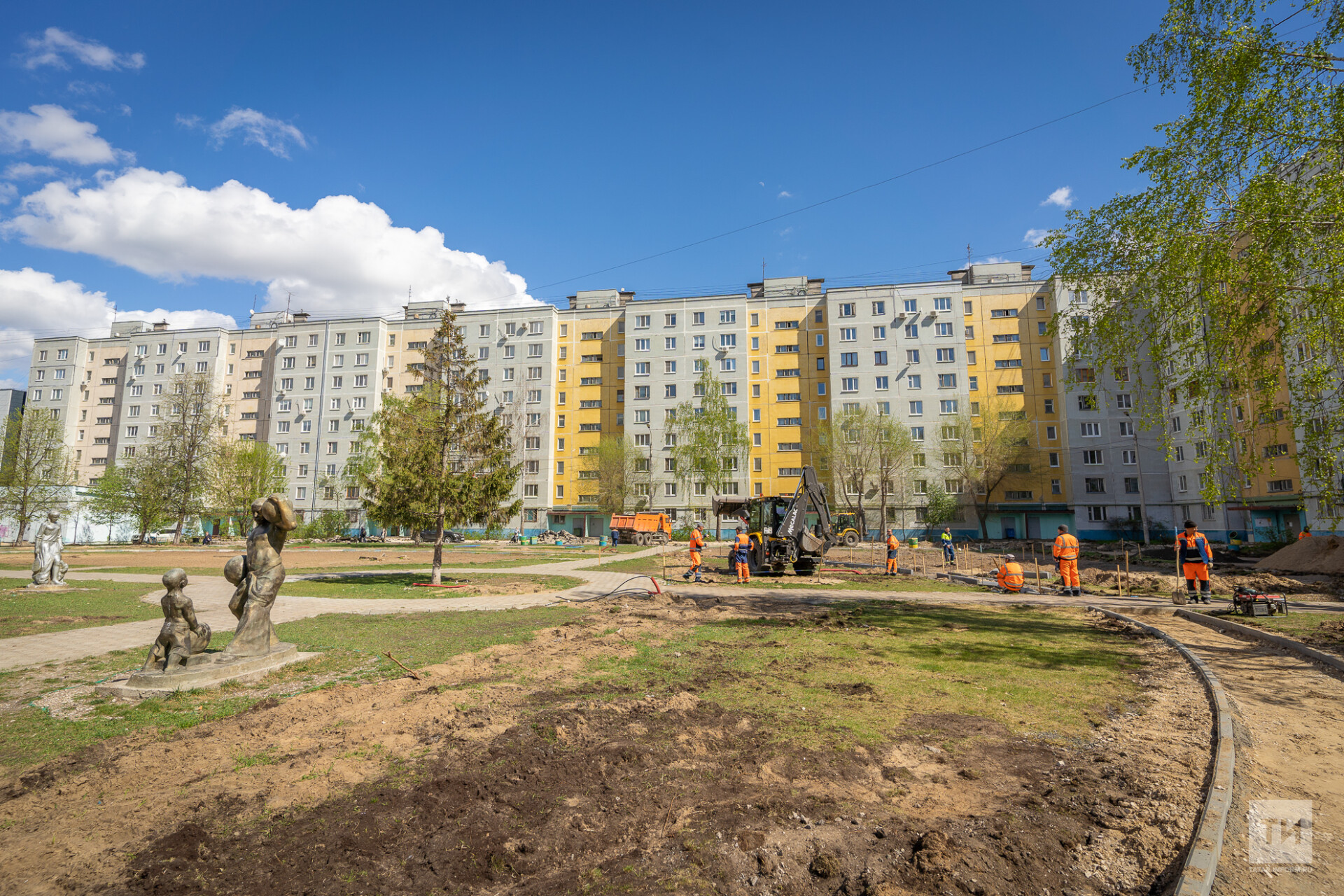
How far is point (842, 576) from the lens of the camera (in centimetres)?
2400

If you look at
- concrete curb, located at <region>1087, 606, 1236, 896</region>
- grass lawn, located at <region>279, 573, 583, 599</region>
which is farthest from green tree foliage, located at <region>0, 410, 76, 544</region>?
concrete curb, located at <region>1087, 606, 1236, 896</region>

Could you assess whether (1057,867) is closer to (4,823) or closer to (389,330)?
(4,823)

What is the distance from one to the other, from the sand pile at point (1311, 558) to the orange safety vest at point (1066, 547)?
13270 mm

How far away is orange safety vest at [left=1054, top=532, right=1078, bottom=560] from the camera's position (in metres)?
17.5

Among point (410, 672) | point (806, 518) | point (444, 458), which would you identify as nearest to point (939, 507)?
point (806, 518)

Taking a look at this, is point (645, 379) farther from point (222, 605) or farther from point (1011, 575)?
point (222, 605)

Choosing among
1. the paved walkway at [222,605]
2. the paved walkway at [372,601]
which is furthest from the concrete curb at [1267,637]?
the paved walkway at [222,605]

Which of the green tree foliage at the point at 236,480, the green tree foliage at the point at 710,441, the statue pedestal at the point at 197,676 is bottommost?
the statue pedestal at the point at 197,676

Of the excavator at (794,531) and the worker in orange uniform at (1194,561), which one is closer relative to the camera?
the worker in orange uniform at (1194,561)

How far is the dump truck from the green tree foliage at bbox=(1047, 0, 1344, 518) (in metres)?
45.8

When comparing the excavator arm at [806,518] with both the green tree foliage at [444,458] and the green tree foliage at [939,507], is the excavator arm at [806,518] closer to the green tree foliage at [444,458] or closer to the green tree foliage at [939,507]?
the green tree foliage at [444,458]

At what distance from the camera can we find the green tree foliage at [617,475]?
63469 mm

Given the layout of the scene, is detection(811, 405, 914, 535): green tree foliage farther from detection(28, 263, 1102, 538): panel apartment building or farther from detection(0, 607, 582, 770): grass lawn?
detection(0, 607, 582, 770): grass lawn

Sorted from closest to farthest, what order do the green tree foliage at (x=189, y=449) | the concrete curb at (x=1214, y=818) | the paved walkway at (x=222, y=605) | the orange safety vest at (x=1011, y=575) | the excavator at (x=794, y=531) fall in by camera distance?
the concrete curb at (x=1214, y=818), the paved walkway at (x=222, y=605), the orange safety vest at (x=1011, y=575), the excavator at (x=794, y=531), the green tree foliage at (x=189, y=449)
